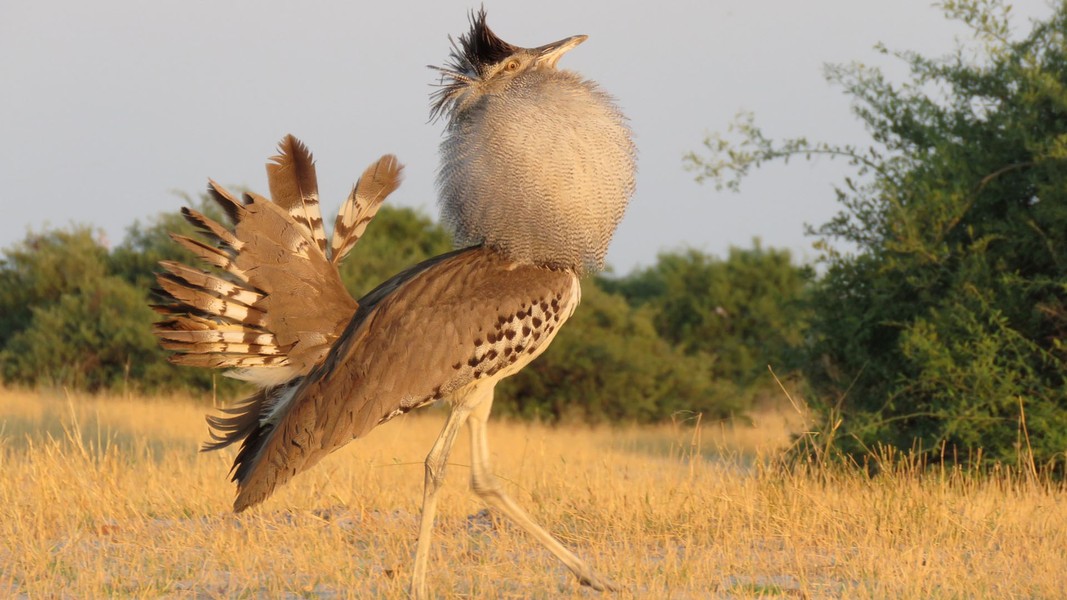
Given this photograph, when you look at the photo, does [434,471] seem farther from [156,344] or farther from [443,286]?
[156,344]

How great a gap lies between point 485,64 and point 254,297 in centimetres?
122

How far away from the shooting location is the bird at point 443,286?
404cm

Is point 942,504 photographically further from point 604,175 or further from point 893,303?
point 893,303

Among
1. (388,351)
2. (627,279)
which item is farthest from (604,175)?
(627,279)

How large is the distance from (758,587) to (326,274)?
196 centimetres

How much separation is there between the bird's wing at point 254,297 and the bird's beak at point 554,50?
3.60 feet

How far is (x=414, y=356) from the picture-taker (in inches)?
158

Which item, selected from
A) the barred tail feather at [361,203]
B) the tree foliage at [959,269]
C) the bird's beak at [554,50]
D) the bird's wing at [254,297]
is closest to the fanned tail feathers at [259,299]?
the bird's wing at [254,297]

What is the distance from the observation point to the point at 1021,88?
8.60m

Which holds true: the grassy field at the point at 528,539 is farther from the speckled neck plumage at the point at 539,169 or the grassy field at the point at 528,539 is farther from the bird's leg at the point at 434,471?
the speckled neck plumage at the point at 539,169

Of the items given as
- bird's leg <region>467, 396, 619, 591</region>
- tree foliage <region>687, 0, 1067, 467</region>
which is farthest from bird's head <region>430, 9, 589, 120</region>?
tree foliage <region>687, 0, 1067, 467</region>

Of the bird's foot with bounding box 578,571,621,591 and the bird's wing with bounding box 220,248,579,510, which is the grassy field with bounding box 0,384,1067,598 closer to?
the bird's foot with bounding box 578,571,621,591

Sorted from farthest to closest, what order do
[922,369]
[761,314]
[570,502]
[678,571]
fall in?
[761,314] → [922,369] → [570,502] → [678,571]

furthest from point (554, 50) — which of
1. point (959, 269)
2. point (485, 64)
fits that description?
point (959, 269)
